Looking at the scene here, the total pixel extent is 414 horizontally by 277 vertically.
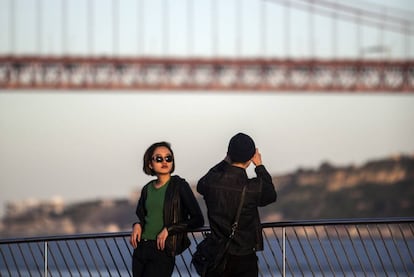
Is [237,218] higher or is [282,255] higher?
[237,218]

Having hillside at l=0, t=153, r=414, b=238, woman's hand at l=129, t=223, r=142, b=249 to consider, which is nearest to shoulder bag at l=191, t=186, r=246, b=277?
woman's hand at l=129, t=223, r=142, b=249

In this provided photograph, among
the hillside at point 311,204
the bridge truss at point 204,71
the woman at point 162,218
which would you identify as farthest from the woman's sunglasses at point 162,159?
the hillside at point 311,204

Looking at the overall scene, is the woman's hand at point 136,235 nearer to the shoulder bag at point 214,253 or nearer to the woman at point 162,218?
the woman at point 162,218

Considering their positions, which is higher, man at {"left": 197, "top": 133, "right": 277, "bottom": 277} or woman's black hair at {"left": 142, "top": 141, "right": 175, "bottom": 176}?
woman's black hair at {"left": 142, "top": 141, "right": 175, "bottom": 176}

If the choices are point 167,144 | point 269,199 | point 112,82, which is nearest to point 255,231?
point 269,199

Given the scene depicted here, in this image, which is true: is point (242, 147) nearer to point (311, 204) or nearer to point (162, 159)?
point (162, 159)

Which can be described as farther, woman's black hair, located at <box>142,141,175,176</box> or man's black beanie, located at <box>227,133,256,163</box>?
woman's black hair, located at <box>142,141,175,176</box>

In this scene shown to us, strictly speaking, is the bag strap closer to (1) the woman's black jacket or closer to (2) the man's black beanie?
(2) the man's black beanie

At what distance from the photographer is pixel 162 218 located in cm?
611

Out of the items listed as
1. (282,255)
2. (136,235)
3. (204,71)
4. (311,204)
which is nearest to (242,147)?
(136,235)

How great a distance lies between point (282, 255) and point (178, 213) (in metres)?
0.91

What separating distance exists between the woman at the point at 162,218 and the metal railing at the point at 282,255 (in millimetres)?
188

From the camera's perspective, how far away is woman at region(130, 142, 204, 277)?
6059mm

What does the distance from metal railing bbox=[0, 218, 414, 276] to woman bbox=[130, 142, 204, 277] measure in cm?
19
